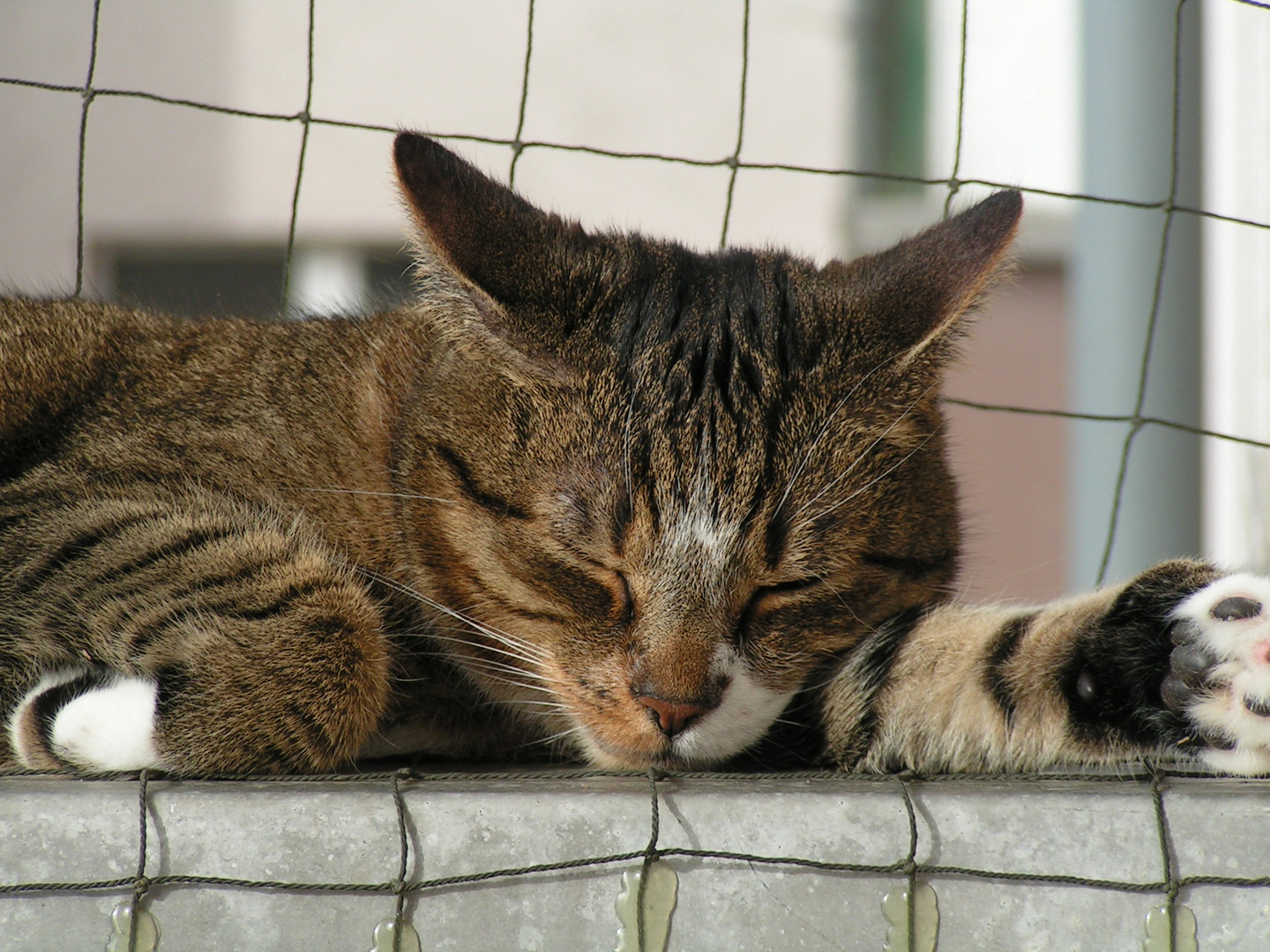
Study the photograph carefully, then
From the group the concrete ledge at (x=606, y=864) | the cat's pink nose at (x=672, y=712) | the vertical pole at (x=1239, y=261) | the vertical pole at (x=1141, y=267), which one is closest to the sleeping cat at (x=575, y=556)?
the cat's pink nose at (x=672, y=712)

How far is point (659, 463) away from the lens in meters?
1.47

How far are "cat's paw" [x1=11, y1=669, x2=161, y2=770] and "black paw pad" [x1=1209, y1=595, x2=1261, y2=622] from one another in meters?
1.19

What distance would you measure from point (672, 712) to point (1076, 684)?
1.57ft

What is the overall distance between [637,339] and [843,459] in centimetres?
32

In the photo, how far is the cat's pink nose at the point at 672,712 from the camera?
1.41m

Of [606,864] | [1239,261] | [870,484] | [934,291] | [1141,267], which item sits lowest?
[606,864]

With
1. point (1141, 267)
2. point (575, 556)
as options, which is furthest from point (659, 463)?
point (1141, 267)

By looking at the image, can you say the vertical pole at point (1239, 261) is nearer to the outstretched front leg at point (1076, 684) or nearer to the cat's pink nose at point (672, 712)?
the outstretched front leg at point (1076, 684)

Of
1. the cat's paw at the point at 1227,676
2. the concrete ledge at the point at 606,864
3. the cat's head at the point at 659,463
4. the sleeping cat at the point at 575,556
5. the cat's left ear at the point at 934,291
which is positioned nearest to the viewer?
the concrete ledge at the point at 606,864

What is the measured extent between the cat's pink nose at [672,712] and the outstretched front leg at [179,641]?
0.34 m

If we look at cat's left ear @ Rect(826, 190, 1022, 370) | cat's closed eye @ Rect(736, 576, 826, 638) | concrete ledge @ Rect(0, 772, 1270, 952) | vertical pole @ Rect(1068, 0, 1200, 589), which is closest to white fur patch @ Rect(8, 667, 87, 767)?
concrete ledge @ Rect(0, 772, 1270, 952)

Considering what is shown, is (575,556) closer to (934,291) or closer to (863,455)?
(863,455)

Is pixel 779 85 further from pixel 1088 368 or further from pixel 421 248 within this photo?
pixel 421 248

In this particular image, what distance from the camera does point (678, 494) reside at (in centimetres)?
145
